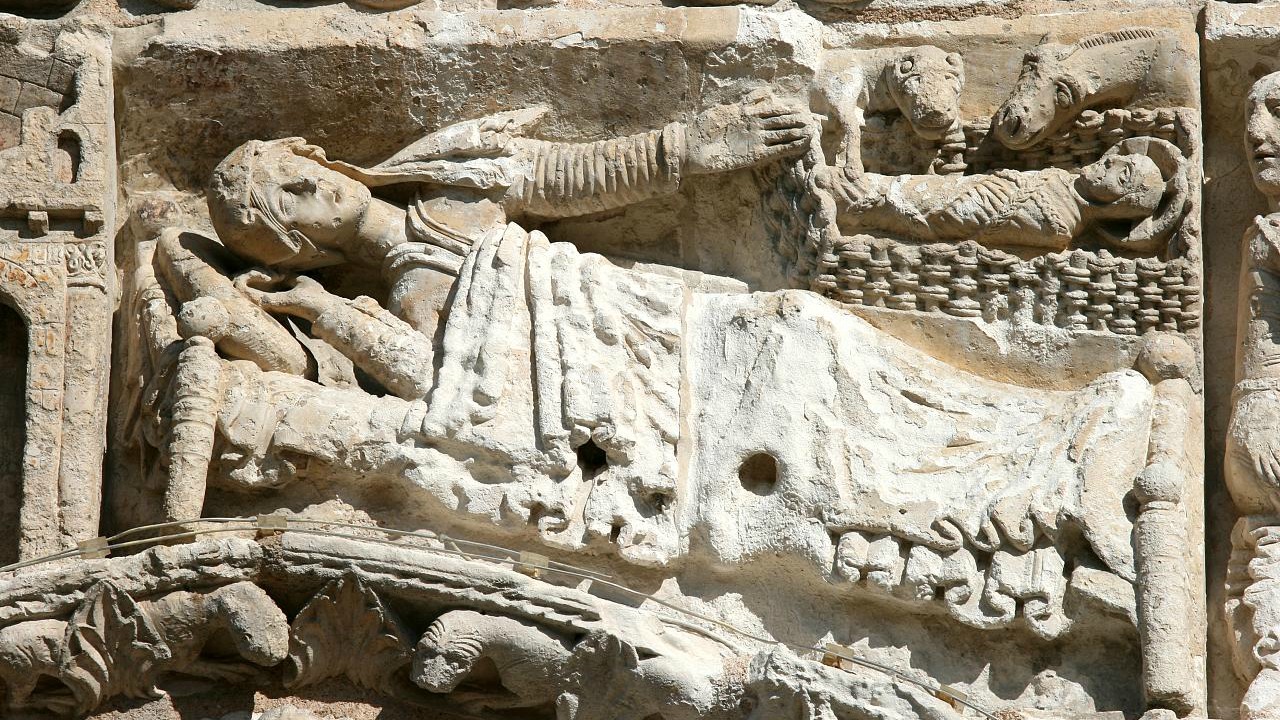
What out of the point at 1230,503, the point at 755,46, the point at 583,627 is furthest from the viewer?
the point at 755,46

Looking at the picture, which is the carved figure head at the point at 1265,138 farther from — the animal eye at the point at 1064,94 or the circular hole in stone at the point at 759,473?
the circular hole in stone at the point at 759,473

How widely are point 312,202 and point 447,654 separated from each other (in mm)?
1410

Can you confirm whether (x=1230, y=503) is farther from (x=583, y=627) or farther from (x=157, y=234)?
(x=157, y=234)

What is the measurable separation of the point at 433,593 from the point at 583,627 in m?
0.38

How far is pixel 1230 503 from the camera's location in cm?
570

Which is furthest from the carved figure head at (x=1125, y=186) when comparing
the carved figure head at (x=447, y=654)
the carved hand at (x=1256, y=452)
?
the carved figure head at (x=447, y=654)

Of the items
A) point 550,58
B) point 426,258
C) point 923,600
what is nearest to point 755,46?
point 550,58

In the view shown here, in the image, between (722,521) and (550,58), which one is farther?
(550,58)

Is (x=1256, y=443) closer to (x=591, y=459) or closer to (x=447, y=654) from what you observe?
(x=591, y=459)

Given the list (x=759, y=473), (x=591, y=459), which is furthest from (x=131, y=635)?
(x=759, y=473)

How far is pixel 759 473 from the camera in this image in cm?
573

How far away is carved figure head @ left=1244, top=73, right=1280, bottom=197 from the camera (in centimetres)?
585

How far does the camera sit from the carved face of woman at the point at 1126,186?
5.85 metres

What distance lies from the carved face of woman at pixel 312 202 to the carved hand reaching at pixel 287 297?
105mm
